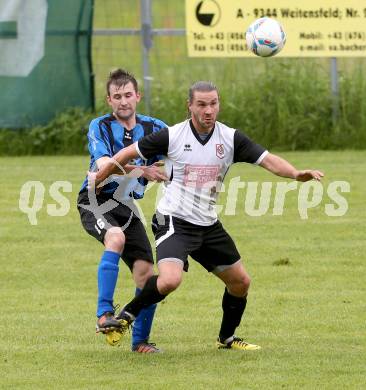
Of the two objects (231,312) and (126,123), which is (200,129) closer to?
(126,123)

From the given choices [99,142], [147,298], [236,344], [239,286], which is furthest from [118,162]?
[236,344]

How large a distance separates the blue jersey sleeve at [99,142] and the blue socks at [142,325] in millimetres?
878

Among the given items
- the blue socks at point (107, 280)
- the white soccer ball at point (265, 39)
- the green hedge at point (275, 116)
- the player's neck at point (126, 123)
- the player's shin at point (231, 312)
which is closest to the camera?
the blue socks at point (107, 280)

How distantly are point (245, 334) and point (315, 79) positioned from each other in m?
9.66

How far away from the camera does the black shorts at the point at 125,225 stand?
7.43 meters

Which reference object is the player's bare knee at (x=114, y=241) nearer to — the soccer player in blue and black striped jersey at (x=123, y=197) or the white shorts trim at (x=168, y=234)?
the soccer player in blue and black striped jersey at (x=123, y=197)

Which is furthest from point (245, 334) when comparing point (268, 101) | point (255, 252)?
point (268, 101)

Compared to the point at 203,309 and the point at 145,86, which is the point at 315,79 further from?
the point at 203,309

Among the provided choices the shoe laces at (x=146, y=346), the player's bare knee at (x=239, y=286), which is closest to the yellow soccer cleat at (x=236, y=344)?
the player's bare knee at (x=239, y=286)

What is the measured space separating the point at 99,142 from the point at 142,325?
117cm

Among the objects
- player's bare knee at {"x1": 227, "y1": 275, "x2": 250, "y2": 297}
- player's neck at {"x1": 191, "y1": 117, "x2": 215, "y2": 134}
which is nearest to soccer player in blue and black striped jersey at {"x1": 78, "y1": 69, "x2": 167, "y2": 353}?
player's neck at {"x1": 191, "y1": 117, "x2": 215, "y2": 134}

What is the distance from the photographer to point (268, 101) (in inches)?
661

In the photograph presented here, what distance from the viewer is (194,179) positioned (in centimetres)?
707

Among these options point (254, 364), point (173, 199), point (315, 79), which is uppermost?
point (315, 79)
